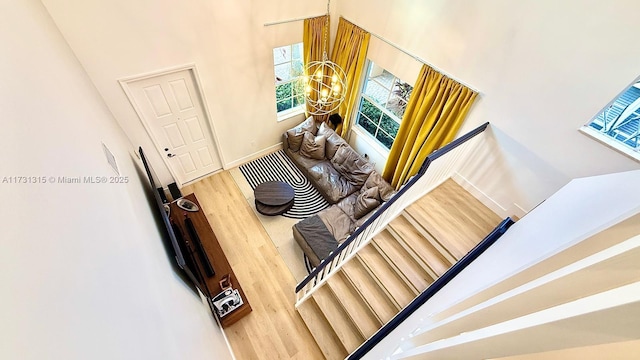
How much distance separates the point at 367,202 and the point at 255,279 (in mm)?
2076

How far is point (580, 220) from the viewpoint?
1.36 meters

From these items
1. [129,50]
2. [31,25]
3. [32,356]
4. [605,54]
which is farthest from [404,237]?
[129,50]

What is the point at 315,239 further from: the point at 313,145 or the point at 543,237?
the point at 543,237

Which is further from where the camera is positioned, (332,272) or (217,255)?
(217,255)

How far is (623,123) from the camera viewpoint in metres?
2.38

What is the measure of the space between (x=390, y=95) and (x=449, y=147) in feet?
6.24

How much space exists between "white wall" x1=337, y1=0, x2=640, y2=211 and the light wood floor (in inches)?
123

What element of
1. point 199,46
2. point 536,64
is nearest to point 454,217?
point 536,64

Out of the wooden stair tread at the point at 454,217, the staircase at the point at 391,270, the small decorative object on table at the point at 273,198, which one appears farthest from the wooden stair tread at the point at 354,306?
the small decorative object on table at the point at 273,198

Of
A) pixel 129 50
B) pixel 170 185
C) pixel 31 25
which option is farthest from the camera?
pixel 170 185

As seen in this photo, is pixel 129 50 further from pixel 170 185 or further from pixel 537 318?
pixel 537 318

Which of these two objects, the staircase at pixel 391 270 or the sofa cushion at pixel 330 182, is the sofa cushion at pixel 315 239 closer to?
the staircase at pixel 391 270

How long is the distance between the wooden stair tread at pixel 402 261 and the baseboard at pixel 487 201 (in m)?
1.37

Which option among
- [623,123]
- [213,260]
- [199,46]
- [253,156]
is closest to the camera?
[623,123]
